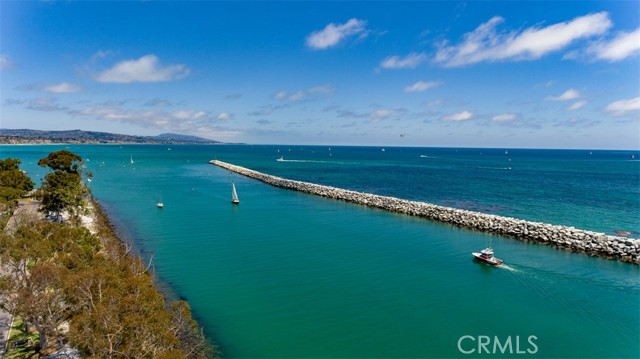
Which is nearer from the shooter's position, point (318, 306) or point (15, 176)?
point (318, 306)

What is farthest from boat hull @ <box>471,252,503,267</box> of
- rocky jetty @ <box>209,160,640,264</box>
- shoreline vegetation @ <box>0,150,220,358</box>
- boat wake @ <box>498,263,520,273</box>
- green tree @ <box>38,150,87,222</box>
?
green tree @ <box>38,150,87,222</box>

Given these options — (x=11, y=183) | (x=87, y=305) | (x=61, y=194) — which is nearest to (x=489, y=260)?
(x=87, y=305)

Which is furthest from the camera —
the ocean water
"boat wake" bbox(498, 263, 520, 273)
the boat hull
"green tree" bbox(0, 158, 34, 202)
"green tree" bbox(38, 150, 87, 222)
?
"green tree" bbox(38, 150, 87, 222)

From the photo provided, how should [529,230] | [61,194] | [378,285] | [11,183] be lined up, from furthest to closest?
[11,183], [529,230], [61,194], [378,285]

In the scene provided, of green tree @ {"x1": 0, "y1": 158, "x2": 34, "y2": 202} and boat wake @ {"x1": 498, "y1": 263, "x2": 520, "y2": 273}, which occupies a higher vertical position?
green tree @ {"x1": 0, "y1": 158, "x2": 34, "y2": 202}

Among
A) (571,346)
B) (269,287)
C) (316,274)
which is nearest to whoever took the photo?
(571,346)

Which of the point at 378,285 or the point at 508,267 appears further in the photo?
the point at 508,267

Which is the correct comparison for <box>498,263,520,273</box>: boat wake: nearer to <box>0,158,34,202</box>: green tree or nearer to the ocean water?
the ocean water

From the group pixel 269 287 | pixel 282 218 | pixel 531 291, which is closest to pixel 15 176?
pixel 282 218

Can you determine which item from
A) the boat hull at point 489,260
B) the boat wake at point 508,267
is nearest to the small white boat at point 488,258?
the boat hull at point 489,260

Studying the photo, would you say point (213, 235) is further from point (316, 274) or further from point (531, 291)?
point (531, 291)

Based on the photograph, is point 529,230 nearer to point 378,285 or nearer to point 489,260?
point 489,260
